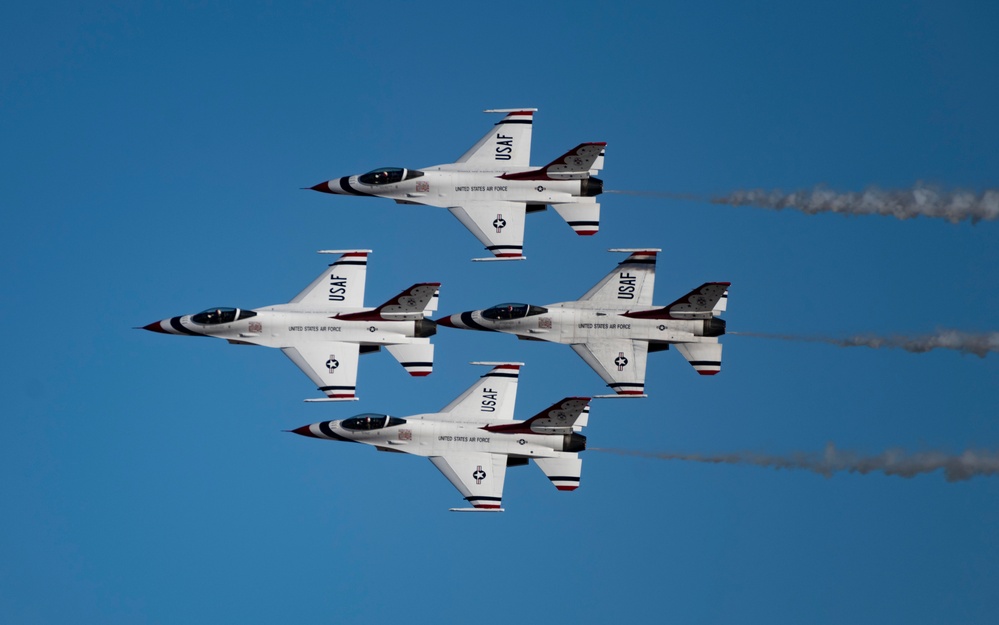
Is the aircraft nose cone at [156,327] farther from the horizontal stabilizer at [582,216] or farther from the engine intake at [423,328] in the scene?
the horizontal stabilizer at [582,216]

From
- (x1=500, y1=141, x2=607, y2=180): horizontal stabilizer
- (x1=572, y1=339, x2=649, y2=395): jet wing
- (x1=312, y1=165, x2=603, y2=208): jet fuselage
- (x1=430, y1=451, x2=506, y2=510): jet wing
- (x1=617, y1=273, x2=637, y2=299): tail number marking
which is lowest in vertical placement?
(x1=430, y1=451, x2=506, y2=510): jet wing

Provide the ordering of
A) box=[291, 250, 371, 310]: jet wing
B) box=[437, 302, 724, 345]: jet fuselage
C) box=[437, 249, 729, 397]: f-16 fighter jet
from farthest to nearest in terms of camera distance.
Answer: box=[291, 250, 371, 310]: jet wing
box=[437, 302, 724, 345]: jet fuselage
box=[437, 249, 729, 397]: f-16 fighter jet

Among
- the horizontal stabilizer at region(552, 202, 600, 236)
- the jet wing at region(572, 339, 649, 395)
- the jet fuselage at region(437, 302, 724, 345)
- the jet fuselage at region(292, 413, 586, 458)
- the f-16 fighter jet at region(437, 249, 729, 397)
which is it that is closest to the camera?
the jet fuselage at region(292, 413, 586, 458)

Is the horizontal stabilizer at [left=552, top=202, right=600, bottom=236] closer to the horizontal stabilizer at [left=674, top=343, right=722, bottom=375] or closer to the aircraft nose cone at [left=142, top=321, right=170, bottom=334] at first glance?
the horizontal stabilizer at [left=674, top=343, right=722, bottom=375]

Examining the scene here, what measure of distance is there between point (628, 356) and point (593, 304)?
2.27 meters

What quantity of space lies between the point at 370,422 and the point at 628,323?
9.83m

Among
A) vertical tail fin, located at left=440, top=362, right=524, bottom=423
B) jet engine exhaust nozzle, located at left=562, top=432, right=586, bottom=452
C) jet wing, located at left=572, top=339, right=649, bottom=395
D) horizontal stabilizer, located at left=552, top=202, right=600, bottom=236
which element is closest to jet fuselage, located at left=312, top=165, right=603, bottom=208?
horizontal stabilizer, located at left=552, top=202, right=600, bottom=236

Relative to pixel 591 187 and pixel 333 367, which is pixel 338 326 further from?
pixel 591 187

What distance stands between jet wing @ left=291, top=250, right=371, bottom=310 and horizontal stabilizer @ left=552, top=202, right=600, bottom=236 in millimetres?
7450

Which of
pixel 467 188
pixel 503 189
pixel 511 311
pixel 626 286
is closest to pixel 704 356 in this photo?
pixel 626 286

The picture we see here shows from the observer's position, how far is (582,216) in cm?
7544

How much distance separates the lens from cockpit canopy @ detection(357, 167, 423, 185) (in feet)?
251

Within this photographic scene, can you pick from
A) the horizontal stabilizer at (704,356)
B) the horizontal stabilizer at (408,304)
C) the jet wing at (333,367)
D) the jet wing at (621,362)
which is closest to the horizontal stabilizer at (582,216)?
the jet wing at (621,362)

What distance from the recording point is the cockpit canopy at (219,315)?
75438 millimetres
